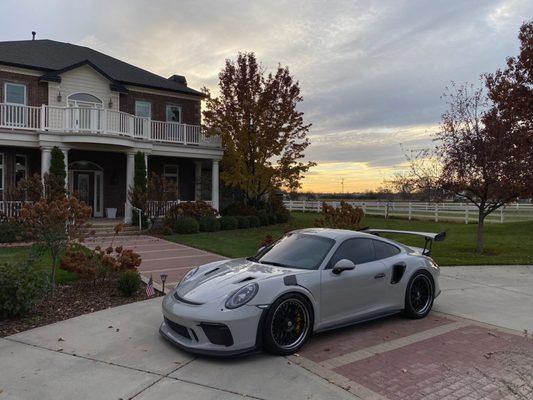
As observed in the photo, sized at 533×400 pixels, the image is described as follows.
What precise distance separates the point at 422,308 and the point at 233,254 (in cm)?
667

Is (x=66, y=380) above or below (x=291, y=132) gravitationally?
below

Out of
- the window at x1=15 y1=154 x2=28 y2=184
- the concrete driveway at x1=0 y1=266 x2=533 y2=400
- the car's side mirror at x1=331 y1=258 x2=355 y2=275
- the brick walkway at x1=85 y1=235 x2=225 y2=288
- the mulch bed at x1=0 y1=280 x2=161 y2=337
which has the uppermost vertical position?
the window at x1=15 y1=154 x2=28 y2=184

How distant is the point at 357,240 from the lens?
608cm

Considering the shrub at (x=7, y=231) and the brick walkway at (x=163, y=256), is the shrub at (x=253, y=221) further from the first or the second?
the shrub at (x=7, y=231)

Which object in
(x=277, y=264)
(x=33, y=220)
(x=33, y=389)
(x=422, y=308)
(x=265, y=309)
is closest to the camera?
(x=33, y=389)

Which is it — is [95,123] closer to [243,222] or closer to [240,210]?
[243,222]

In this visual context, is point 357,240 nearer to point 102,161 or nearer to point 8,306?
point 8,306

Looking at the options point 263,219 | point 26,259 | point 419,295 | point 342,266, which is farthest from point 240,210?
point 342,266

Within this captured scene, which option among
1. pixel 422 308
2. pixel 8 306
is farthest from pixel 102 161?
pixel 422 308

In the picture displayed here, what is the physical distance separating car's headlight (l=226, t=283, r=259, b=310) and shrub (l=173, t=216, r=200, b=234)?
1337 cm

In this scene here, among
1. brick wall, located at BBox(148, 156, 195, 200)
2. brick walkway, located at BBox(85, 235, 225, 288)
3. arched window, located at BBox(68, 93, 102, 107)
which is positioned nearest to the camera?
brick walkway, located at BBox(85, 235, 225, 288)

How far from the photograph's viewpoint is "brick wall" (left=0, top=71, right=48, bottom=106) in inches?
774

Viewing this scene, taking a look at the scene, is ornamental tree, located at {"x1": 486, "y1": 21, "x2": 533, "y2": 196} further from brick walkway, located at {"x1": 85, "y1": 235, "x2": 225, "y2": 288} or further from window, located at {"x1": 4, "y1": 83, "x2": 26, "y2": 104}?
window, located at {"x1": 4, "y1": 83, "x2": 26, "y2": 104}

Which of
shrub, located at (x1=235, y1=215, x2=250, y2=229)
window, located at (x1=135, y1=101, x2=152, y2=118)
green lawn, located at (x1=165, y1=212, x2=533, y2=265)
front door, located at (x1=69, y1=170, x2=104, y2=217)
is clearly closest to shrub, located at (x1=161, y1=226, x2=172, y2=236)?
green lawn, located at (x1=165, y1=212, x2=533, y2=265)
